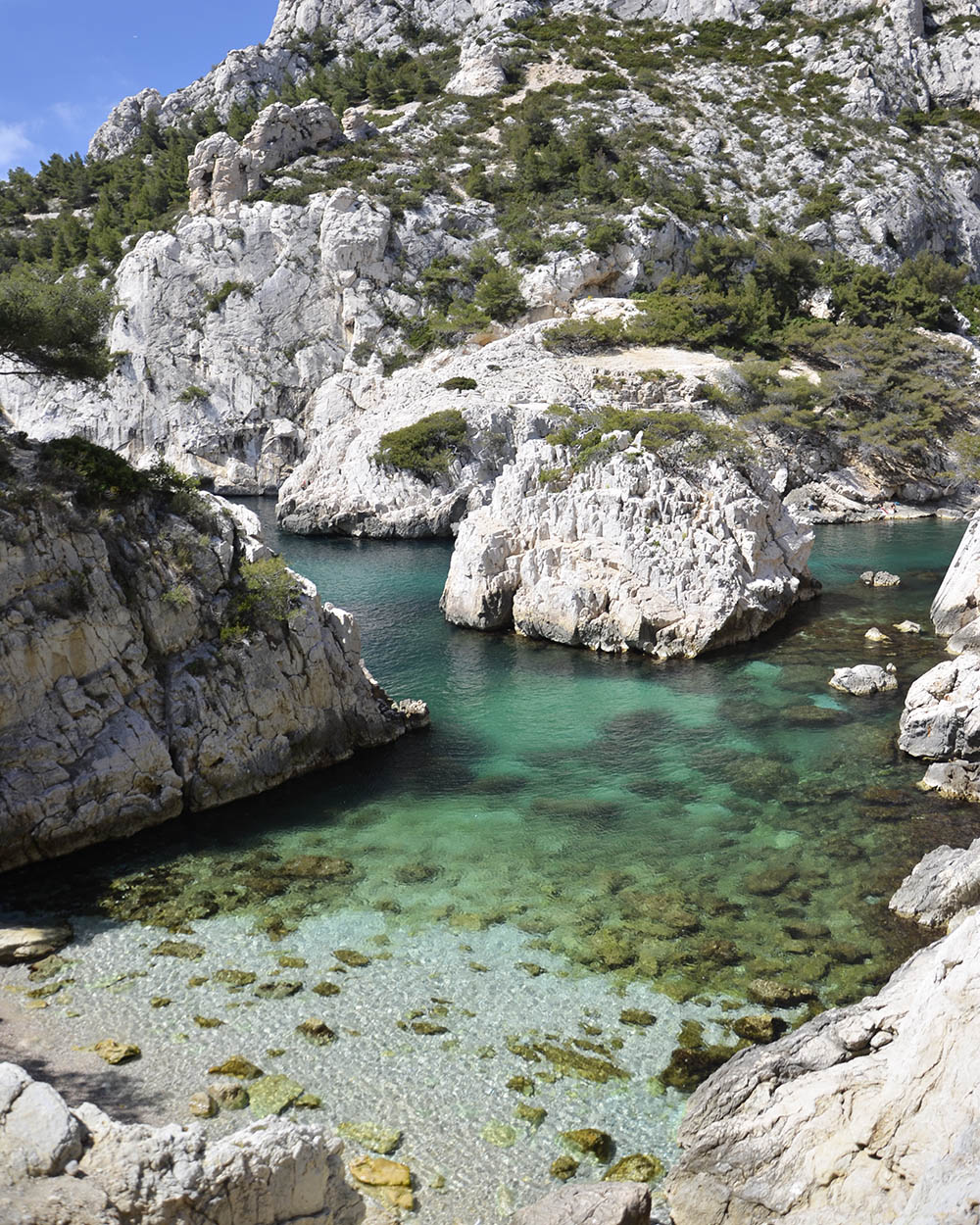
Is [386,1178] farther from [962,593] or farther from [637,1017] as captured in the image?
[962,593]

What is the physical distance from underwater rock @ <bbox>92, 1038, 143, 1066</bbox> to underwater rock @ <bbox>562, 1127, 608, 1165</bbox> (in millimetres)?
5544

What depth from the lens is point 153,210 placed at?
88.9m

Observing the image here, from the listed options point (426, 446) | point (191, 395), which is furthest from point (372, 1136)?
point (191, 395)

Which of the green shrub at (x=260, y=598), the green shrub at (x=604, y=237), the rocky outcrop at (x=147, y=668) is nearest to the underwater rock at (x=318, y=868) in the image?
the rocky outcrop at (x=147, y=668)

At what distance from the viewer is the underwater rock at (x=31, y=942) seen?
12625 millimetres

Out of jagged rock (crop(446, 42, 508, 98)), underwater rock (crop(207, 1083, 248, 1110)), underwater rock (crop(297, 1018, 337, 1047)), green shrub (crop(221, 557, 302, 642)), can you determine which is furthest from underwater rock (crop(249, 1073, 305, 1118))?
jagged rock (crop(446, 42, 508, 98))

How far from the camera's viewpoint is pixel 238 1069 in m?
10.4

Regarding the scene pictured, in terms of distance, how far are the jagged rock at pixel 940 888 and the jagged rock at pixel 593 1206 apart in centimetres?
789

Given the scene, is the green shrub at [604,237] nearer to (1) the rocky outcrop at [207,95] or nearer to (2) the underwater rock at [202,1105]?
(1) the rocky outcrop at [207,95]

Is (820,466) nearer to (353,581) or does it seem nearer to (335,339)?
(353,581)

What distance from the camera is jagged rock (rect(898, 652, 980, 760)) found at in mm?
19844

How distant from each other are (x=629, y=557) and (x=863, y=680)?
936 centimetres

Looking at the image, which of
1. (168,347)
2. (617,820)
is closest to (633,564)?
(617,820)

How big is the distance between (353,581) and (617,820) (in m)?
26.7
